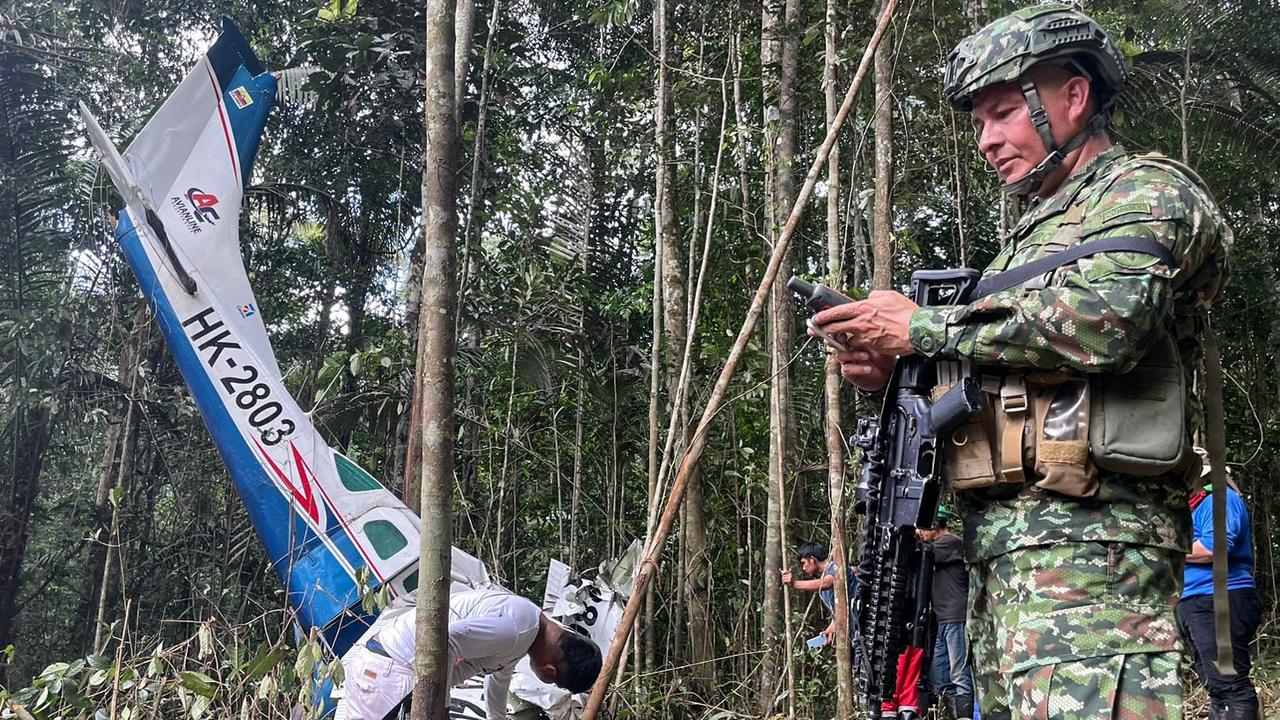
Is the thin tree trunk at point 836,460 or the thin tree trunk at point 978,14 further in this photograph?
the thin tree trunk at point 978,14

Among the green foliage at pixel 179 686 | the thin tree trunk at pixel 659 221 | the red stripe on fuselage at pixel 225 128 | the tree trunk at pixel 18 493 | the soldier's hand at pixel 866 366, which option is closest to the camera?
the soldier's hand at pixel 866 366

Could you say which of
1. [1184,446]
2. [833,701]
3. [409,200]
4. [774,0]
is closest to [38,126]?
[409,200]

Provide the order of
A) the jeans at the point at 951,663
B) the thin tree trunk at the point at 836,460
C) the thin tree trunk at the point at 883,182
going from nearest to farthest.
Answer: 1. the thin tree trunk at the point at 836,460
2. the thin tree trunk at the point at 883,182
3. the jeans at the point at 951,663

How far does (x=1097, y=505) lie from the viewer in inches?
57.7

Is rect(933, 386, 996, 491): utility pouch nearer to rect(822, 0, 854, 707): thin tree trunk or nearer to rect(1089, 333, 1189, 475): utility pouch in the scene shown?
rect(1089, 333, 1189, 475): utility pouch

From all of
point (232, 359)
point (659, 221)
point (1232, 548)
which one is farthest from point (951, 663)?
point (232, 359)

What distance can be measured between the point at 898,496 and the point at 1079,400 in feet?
1.21

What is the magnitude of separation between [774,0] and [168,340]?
418 centimetres

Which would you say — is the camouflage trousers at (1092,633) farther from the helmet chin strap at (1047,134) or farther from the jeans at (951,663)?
the jeans at (951,663)

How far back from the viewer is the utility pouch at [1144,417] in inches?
55.5

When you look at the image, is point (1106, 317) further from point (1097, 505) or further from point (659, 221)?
point (659, 221)

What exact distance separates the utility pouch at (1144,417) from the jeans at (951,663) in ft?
11.4

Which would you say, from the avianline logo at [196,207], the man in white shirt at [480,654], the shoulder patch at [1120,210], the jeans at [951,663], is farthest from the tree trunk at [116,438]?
the shoulder patch at [1120,210]

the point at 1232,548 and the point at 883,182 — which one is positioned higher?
the point at 883,182
